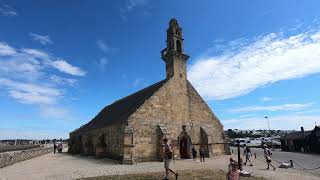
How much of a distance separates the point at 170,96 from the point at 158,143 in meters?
4.64

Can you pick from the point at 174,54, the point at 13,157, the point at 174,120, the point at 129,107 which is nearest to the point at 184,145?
the point at 174,120

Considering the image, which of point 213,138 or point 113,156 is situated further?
point 213,138

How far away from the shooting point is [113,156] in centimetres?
2447

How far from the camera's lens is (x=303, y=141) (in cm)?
4362

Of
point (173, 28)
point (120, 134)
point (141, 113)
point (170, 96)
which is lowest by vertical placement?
point (120, 134)

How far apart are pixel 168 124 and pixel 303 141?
28.9 meters

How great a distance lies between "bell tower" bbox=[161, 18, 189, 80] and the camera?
27172 mm

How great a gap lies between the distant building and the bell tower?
24201mm

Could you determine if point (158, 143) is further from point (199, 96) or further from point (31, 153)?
point (31, 153)

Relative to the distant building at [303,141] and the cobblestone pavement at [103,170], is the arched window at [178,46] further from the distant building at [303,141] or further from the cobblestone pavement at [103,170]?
the distant building at [303,141]

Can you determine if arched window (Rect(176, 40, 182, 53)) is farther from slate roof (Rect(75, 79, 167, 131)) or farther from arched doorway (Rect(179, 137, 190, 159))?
arched doorway (Rect(179, 137, 190, 159))

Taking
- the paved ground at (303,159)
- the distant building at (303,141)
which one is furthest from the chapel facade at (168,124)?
the distant building at (303,141)

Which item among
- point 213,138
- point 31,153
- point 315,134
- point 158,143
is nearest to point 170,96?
point 158,143

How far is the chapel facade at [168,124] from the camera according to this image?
74.3ft
